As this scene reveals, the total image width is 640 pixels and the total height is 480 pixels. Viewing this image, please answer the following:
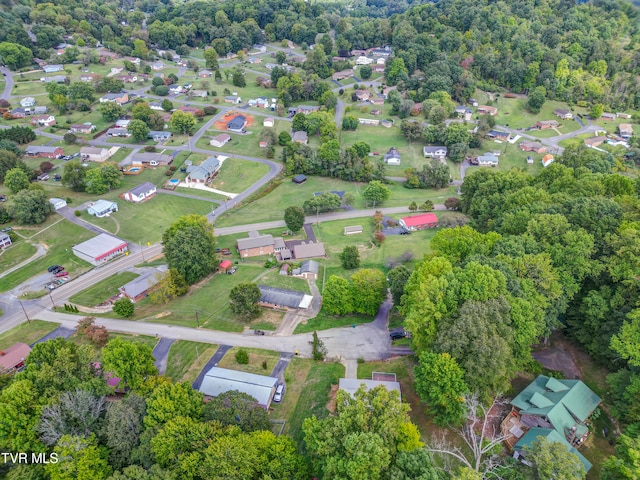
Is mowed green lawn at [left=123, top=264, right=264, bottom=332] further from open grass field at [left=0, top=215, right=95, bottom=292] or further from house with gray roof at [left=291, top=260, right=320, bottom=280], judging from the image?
open grass field at [left=0, top=215, right=95, bottom=292]

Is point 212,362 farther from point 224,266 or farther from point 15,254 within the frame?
point 15,254

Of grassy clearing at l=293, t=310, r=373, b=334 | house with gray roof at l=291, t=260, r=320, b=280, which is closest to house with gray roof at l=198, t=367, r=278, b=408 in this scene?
grassy clearing at l=293, t=310, r=373, b=334

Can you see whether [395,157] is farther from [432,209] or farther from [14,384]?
[14,384]

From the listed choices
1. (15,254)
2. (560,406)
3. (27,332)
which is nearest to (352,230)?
(560,406)

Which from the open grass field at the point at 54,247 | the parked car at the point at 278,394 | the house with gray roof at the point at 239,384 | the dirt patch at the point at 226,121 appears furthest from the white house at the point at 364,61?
the parked car at the point at 278,394

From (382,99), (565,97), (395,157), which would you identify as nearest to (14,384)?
(395,157)

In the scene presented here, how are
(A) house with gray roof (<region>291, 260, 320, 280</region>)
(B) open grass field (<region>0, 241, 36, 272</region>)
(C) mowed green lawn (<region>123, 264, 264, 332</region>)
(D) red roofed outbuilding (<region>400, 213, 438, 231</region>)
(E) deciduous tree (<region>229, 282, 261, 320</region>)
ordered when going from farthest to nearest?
1. (D) red roofed outbuilding (<region>400, 213, 438, 231</region>)
2. (B) open grass field (<region>0, 241, 36, 272</region>)
3. (A) house with gray roof (<region>291, 260, 320, 280</region>)
4. (C) mowed green lawn (<region>123, 264, 264, 332</region>)
5. (E) deciduous tree (<region>229, 282, 261, 320</region>)

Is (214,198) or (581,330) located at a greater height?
(581,330)
